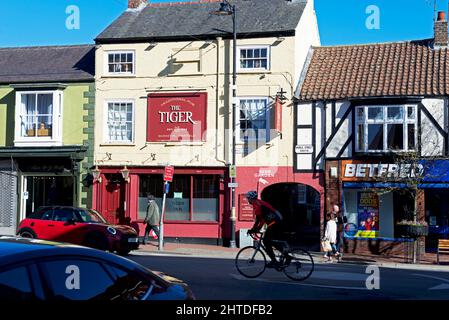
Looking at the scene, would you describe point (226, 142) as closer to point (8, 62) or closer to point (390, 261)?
point (390, 261)

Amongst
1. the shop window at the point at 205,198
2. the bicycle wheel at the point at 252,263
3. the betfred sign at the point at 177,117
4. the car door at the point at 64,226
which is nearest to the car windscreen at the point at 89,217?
the car door at the point at 64,226

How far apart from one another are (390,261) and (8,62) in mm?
18850

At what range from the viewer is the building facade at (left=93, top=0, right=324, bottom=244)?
22.0m

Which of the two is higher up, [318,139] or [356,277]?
[318,139]

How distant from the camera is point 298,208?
26438 mm

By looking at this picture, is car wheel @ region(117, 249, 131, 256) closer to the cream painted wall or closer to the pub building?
the cream painted wall

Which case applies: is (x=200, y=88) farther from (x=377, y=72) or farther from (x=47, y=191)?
(x=47, y=191)

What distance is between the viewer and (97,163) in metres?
23.5

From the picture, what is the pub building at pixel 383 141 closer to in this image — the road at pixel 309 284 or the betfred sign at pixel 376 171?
the betfred sign at pixel 376 171

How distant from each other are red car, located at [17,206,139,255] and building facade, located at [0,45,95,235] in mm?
5531

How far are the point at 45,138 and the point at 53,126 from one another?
625 mm

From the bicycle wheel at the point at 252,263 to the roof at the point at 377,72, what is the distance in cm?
1026
